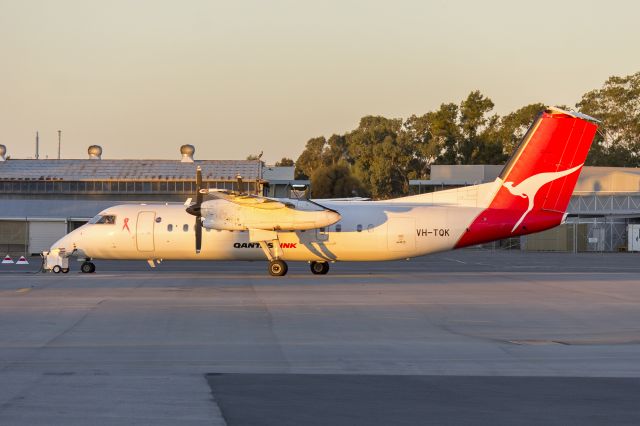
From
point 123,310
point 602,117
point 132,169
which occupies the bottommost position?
point 123,310

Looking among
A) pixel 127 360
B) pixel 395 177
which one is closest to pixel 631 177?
pixel 395 177

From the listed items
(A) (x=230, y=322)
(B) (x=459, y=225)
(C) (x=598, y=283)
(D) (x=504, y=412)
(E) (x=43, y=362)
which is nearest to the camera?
(D) (x=504, y=412)

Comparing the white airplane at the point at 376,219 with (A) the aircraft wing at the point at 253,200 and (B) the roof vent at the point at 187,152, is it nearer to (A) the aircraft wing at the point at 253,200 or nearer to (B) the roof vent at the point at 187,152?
(A) the aircraft wing at the point at 253,200

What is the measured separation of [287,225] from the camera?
32.8 meters

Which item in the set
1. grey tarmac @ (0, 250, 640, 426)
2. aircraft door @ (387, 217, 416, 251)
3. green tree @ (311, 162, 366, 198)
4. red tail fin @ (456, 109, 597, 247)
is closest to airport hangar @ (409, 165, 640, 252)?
green tree @ (311, 162, 366, 198)

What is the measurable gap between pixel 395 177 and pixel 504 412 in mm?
96715

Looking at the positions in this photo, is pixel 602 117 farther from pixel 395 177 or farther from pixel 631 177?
pixel 631 177

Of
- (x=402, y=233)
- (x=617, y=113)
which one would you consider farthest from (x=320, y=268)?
(x=617, y=113)

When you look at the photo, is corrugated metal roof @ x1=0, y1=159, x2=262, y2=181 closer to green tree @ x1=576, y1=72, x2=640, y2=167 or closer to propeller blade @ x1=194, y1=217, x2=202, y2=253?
propeller blade @ x1=194, y1=217, x2=202, y2=253

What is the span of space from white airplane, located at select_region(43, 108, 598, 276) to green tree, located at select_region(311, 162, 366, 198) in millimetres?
43731

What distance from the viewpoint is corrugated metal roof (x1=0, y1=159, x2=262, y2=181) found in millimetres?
66938

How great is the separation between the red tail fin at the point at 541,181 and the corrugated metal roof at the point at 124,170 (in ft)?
120

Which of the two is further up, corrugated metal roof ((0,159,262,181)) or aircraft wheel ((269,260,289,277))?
corrugated metal roof ((0,159,262,181))

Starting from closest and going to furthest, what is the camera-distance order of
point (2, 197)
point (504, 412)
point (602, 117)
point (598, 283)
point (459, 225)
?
point (504, 412) → point (598, 283) → point (459, 225) → point (2, 197) → point (602, 117)
